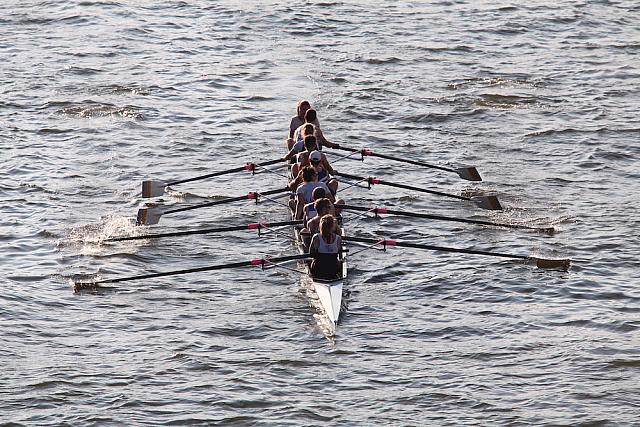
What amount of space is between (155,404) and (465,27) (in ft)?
82.6

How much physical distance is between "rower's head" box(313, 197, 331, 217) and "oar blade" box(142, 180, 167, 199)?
5.35 m

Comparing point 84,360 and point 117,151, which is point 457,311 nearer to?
point 84,360

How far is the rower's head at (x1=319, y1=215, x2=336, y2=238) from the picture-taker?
19.1 m

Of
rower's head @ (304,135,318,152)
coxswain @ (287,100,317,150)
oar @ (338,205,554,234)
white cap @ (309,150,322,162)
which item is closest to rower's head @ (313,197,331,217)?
oar @ (338,205,554,234)

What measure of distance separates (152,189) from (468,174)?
21.1 feet

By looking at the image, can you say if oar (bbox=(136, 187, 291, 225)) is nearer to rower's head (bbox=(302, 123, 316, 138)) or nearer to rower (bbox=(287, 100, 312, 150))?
rower's head (bbox=(302, 123, 316, 138))

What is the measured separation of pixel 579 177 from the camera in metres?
25.8

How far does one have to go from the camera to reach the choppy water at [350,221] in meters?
17.1

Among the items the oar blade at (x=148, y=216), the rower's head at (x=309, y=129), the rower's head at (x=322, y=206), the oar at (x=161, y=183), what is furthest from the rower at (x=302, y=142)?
the rower's head at (x=322, y=206)

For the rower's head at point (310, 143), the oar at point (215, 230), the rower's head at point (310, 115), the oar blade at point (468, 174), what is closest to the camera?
the oar at point (215, 230)

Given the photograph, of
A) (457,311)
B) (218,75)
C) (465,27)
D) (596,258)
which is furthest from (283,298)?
(465,27)

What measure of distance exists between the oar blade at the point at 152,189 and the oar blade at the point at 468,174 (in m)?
6.05

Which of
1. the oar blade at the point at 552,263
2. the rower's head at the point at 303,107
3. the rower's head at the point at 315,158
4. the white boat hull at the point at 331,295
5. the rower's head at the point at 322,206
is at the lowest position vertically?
the oar blade at the point at 552,263

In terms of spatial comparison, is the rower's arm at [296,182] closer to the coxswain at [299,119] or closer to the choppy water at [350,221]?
the choppy water at [350,221]
